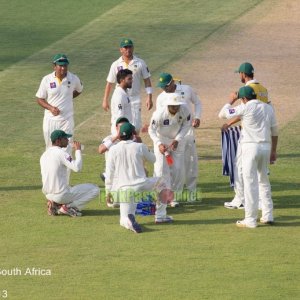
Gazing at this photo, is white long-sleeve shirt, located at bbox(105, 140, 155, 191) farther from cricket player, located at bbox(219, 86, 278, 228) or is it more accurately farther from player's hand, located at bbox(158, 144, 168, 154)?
cricket player, located at bbox(219, 86, 278, 228)

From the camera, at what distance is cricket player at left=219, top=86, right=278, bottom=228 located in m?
17.2

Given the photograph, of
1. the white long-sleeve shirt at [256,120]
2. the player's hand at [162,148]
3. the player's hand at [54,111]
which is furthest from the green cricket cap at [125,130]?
the player's hand at [54,111]

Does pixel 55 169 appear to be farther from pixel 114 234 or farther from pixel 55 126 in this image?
pixel 55 126

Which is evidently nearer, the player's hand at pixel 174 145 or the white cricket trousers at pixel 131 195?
the white cricket trousers at pixel 131 195

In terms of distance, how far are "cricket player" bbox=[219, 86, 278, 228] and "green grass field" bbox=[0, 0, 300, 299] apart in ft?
1.03

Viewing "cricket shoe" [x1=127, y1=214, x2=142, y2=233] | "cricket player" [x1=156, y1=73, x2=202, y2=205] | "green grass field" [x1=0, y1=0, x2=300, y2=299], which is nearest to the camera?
"green grass field" [x1=0, y1=0, x2=300, y2=299]

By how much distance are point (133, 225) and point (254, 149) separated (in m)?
2.05

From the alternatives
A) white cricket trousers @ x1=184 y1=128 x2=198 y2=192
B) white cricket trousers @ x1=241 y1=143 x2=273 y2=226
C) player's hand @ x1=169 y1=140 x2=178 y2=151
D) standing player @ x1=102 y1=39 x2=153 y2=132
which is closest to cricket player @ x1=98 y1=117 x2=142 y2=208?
player's hand @ x1=169 y1=140 x2=178 y2=151

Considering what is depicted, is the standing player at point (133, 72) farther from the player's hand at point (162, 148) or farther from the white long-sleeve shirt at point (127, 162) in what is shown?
the white long-sleeve shirt at point (127, 162)

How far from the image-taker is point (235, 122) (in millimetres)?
18156

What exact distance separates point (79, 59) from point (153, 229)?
11.9 m

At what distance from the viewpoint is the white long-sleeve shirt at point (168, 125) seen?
59.3ft

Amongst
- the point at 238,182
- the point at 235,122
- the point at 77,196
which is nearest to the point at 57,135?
the point at 77,196

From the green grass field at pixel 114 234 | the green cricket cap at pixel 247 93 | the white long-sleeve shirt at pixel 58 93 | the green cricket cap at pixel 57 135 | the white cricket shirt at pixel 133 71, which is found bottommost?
the green grass field at pixel 114 234
